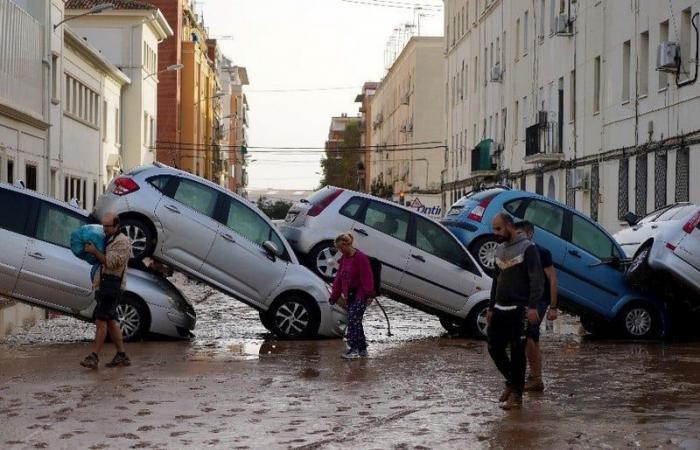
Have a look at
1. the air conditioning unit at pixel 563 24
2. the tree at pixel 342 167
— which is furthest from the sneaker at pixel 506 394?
the tree at pixel 342 167

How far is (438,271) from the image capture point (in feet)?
64.2

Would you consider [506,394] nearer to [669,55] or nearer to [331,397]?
[331,397]

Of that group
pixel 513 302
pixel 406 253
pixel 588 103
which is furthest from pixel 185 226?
pixel 588 103

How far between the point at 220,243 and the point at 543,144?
26.6 m

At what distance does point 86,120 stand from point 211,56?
2516 inches

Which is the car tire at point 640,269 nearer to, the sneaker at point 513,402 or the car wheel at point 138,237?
the car wheel at point 138,237

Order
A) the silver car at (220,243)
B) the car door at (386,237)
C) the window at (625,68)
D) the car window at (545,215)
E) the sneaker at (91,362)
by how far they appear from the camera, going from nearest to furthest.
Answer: the sneaker at (91,362) → the silver car at (220,243) → the car door at (386,237) → the car window at (545,215) → the window at (625,68)

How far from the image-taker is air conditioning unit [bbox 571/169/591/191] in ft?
126

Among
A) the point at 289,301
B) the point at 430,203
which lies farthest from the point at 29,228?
the point at 430,203

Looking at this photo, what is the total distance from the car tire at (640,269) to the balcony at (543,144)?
70.7 ft

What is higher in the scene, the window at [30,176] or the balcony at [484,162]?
the balcony at [484,162]

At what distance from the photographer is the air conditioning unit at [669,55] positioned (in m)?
29.2

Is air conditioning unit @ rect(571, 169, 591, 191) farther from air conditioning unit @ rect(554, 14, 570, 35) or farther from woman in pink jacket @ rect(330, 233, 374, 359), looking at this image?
woman in pink jacket @ rect(330, 233, 374, 359)

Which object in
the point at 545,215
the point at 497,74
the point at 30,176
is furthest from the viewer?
the point at 497,74
